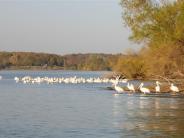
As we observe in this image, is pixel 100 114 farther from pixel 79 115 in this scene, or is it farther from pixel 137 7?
pixel 137 7

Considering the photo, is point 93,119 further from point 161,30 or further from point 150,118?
point 161,30

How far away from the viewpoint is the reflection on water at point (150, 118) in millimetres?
23328

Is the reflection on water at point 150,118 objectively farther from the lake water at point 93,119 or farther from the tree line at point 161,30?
the tree line at point 161,30

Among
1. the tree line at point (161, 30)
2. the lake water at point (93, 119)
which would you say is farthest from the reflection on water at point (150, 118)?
the tree line at point (161, 30)

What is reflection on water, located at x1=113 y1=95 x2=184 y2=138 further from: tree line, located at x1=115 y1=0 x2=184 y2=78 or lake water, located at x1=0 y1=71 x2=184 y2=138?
tree line, located at x1=115 y1=0 x2=184 y2=78

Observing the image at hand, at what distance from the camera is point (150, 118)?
94.1 ft

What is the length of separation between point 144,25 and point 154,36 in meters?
1.32

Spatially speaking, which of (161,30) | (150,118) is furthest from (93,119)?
(161,30)

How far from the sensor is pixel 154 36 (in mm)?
48656

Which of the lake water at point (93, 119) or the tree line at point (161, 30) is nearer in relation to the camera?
the lake water at point (93, 119)

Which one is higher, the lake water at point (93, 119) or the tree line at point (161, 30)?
the tree line at point (161, 30)

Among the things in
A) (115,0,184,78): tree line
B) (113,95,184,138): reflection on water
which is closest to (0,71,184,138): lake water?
(113,95,184,138): reflection on water

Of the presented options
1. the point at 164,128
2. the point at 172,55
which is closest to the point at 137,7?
the point at 172,55

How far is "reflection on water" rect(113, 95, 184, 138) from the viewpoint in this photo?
23328 millimetres
